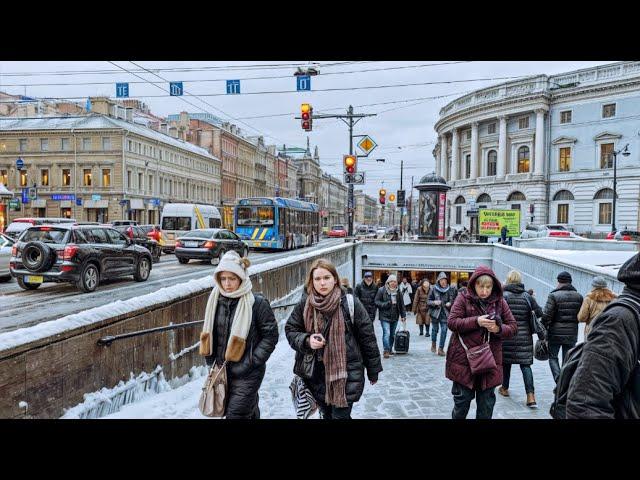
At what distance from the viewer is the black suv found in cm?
1202

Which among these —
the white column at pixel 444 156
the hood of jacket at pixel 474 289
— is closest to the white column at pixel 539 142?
the white column at pixel 444 156

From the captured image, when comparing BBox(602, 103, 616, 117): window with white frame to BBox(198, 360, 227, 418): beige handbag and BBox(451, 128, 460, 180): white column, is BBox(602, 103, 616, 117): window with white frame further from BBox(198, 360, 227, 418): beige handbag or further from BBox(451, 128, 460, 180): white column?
BBox(198, 360, 227, 418): beige handbag

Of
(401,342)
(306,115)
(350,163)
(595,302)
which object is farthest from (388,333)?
(306,115)

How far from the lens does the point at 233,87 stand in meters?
16.0

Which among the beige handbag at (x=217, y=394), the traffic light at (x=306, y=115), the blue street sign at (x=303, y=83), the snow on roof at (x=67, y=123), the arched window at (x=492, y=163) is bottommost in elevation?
the beige handbag at (x=217, y=394)

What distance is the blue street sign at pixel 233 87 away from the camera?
15.9m

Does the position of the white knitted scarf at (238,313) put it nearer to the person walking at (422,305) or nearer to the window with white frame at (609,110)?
the person walking at (422,305)

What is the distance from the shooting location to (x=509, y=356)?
6.09m

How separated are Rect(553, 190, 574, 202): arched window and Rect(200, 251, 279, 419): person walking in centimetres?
5457

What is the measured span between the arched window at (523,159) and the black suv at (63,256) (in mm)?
53421

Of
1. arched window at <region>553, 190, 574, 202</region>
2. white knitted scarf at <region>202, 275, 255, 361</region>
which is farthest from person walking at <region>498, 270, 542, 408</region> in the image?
arched window at <region>553, 190, 574, 202</region>

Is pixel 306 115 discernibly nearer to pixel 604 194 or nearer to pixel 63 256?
pixel 63 256
